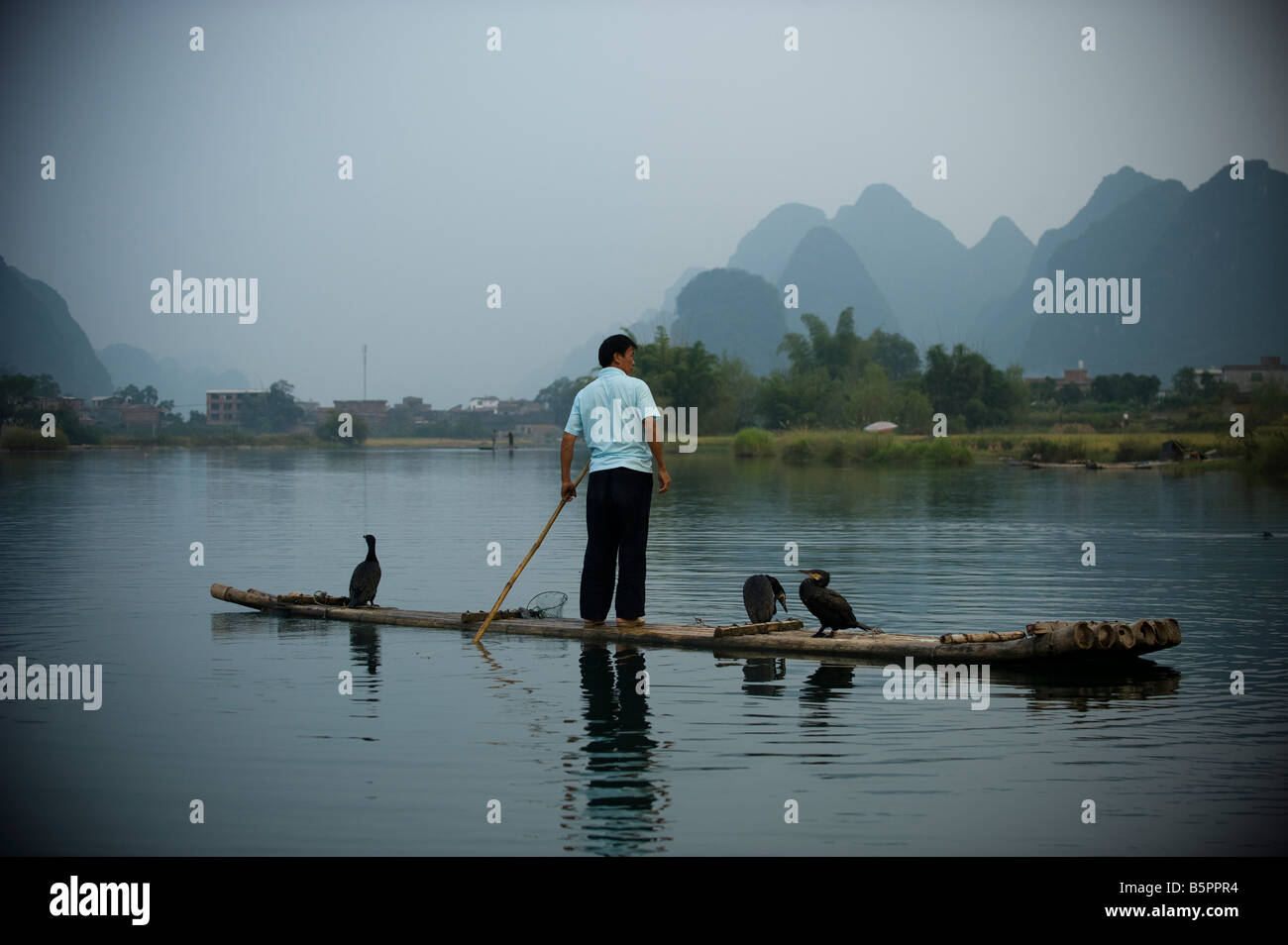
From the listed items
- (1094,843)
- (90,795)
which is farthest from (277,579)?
(1094,843)

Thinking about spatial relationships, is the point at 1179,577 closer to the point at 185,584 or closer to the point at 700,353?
the point at 185,584

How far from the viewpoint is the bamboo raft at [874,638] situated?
9047 millimetres

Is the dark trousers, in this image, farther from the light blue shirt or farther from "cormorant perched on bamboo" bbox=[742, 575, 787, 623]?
"cormorant perched on bamboo" bbox=[742, 575, 787, 623]

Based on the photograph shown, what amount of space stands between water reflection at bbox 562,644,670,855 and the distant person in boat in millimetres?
966

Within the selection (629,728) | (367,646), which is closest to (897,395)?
(367,646)

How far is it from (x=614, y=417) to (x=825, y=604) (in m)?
2.28

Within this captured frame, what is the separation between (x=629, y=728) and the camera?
8.00m

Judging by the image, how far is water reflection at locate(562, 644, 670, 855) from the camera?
19.3 feet

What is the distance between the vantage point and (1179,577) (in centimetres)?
1611

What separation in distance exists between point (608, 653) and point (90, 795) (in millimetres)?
4762

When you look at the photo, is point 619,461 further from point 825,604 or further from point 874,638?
point 874,638

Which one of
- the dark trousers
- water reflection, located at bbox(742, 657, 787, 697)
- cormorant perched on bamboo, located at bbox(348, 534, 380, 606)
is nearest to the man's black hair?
the dark trousers

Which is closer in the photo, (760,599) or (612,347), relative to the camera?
(612,347)

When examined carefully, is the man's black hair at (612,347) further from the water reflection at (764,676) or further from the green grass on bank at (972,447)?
the green grass on bank at (972,447)
